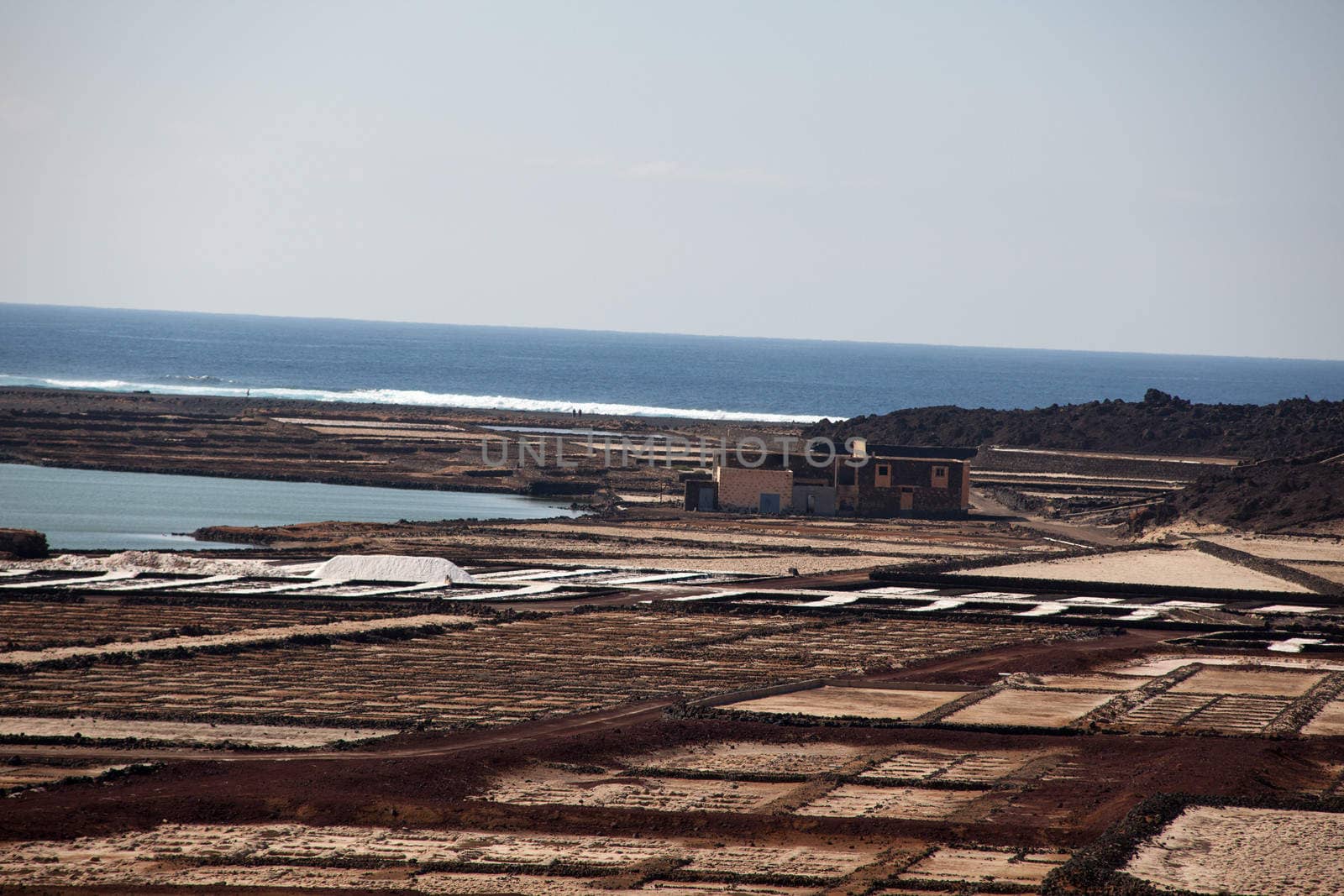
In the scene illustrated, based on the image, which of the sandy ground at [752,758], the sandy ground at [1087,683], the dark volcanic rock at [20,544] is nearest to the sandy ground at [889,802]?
the sandy ground at [752,758]

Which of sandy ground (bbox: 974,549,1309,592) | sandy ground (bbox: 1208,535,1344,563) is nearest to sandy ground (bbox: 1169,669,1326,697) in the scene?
sandy ground (bbox: 974,549,1309,592)

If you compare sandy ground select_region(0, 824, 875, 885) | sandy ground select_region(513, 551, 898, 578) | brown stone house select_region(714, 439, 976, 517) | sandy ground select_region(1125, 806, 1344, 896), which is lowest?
sandy ground select_region(513, 551, 898, 578)

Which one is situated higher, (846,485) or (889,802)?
(846,485)

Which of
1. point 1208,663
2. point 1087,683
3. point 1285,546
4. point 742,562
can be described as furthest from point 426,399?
point 1087,683

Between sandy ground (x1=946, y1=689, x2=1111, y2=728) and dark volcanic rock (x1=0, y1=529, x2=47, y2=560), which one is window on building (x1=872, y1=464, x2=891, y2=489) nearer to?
dark volcanic rock (x1=0, y1=529, x2=47, y2=560)

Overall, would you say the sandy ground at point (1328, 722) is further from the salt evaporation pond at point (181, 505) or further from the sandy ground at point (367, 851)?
the salt evaporation pond at point (181, 505)

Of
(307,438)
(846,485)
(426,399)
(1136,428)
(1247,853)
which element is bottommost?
(1247,853)

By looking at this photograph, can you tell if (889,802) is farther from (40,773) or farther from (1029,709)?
(40,773)
